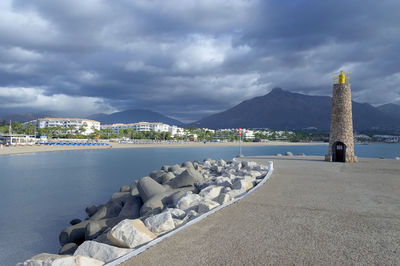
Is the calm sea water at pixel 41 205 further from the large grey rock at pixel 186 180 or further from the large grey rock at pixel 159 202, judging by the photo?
the large grey rock at pixel 186 180

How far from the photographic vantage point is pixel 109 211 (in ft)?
35.0

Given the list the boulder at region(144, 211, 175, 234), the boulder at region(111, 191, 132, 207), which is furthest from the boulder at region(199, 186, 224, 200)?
the boulder at region(111, 191, 132, 207)

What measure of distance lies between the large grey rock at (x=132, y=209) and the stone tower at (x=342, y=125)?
12.9 metres

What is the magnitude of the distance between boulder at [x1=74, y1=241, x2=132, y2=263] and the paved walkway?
1.17ft

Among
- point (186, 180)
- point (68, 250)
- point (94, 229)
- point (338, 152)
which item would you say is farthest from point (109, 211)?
point (338, 152)

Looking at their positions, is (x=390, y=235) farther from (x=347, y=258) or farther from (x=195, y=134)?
(x=195, y=134)

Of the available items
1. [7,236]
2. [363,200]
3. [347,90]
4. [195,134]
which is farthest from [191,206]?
[195,134]

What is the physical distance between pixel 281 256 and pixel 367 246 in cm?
142

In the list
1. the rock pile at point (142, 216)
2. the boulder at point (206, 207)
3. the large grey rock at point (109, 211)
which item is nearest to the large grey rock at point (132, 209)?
the rock pile at point (142, 216)

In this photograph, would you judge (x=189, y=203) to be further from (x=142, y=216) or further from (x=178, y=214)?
(x=142, y=216)

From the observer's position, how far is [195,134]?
133 meters

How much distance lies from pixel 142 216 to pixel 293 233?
4.92 metres

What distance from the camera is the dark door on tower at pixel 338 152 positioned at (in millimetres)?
17219

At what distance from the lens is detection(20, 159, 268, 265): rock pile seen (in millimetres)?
4004
